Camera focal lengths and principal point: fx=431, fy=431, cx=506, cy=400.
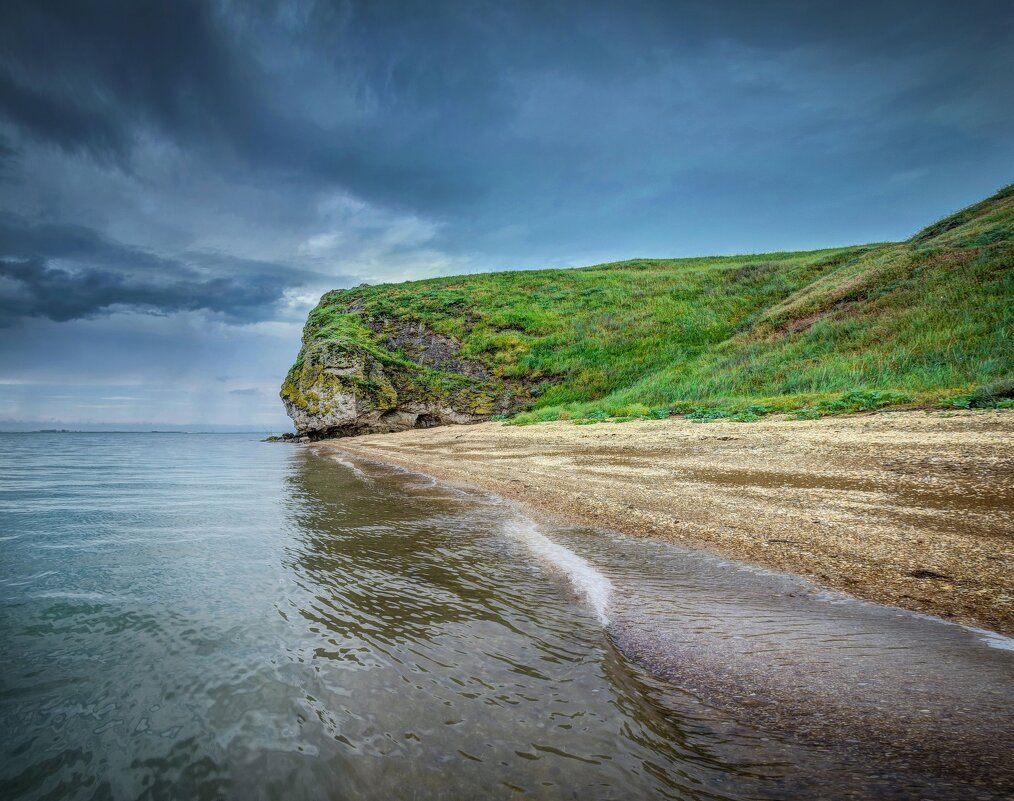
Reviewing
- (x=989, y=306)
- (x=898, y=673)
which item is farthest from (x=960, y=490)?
(x=989, y=306)

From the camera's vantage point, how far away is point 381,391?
100ft

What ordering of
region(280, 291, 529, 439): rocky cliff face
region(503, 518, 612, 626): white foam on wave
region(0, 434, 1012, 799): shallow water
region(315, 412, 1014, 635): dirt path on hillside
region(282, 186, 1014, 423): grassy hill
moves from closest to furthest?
region(0, 434, 1012, 799): shallow water
region(503, 518, 612, 626): white foam on wave
region(315, 412, 1014, 635): dirt path on hillside
region(282, 186, 1014, 423): grassy hill
region(280, 291, 529, 439): rocky cliff face

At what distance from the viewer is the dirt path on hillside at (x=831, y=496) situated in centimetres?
396

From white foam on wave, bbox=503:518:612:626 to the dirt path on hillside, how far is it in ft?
3.02

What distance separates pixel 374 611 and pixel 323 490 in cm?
729

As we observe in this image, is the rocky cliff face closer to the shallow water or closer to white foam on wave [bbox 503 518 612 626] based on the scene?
white foam on wave [bbox 503 518 612 626]

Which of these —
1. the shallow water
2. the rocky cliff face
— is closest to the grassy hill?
the rocky cliff face

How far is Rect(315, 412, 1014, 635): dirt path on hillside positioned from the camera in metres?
3.96

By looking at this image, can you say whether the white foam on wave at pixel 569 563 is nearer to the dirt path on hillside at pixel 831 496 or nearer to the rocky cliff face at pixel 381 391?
the dirt path on hillside at pixel 831 496

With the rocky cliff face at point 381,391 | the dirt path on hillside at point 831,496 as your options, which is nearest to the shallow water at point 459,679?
the dirt path on hillside at point 831,496

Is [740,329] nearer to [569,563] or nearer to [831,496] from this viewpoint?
[831,496]

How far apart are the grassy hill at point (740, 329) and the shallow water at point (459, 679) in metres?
10.4

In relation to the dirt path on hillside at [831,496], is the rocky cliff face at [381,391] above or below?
above

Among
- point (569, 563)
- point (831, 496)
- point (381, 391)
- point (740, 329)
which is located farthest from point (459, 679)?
point (740, 329)
